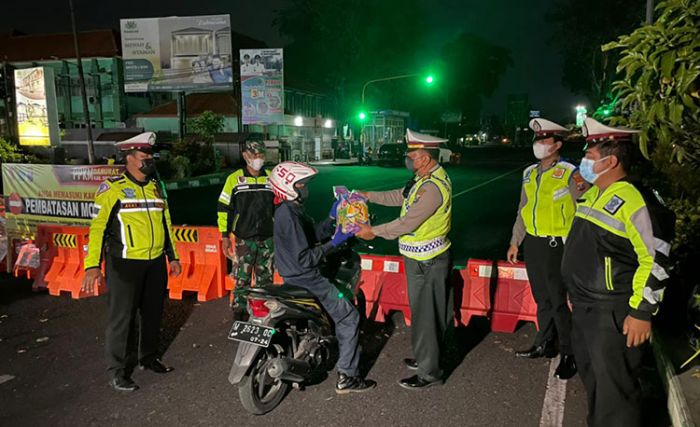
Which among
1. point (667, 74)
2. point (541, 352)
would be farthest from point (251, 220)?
point (667, 74)

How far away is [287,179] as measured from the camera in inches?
156

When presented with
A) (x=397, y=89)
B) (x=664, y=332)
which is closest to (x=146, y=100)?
(x=397, y=89)

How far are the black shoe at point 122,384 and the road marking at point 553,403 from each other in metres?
3.37

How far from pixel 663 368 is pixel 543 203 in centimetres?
168

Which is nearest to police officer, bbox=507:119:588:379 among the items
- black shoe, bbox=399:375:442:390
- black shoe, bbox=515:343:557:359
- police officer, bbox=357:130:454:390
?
black shoe, bbox=515:343:557:359

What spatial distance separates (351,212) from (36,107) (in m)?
15.6

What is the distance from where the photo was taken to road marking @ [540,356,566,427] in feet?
12.6

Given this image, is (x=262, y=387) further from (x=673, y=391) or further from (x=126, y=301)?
(x=673, y=391)

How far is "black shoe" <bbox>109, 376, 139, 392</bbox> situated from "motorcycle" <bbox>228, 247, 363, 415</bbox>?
114cm

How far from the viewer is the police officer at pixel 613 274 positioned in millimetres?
2896

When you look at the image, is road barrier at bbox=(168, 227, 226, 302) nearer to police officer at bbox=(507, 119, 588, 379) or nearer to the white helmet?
the white helmet

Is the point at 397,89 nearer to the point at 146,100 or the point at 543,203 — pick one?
the point at 146,100

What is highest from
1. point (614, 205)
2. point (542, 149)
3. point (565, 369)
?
point (542, 149)

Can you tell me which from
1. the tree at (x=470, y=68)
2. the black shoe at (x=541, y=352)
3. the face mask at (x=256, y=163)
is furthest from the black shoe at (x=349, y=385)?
the tree at (x=470, y=68)
